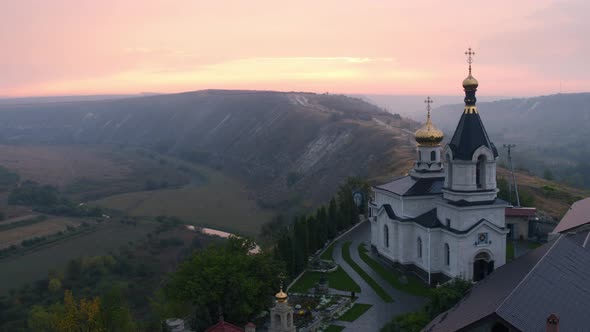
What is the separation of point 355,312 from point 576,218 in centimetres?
1519

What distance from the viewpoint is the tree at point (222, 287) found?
2838 centimetres

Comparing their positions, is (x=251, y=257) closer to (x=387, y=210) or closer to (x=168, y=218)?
(x=387, y=210)

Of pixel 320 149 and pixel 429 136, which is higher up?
pixel 429 136

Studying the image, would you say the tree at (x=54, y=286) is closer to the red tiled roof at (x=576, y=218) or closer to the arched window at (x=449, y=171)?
the arched window at (x=449, y=171)

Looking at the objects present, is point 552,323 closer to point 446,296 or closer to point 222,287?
point 446,296

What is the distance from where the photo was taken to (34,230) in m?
77.4

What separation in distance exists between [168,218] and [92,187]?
40.5 m

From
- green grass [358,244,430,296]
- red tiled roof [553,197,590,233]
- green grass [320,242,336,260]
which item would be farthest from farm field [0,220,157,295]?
red tiled roof [553,197,590,233]

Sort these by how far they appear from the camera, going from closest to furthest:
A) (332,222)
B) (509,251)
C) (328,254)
Answer: (509,251) < (328,254) < (332,222)

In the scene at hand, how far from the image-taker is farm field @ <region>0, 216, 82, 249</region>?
236ft

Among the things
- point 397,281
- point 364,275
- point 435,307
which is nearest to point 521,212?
point 397,281

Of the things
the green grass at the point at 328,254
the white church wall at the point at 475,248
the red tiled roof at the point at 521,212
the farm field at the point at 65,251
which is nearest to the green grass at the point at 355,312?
the white church wall at the point at 475,248

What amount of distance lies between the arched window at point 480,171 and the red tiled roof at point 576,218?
5.38 metres

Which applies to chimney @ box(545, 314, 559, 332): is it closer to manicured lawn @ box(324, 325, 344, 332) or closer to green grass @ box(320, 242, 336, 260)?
manicured lawn @ box(324, 325, 344, 332)
